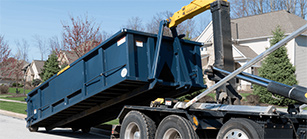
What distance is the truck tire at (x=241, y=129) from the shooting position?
518 cm

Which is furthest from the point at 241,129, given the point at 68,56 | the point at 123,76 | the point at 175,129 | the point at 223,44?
the point at 68,56

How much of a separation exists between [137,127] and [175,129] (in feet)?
4.93

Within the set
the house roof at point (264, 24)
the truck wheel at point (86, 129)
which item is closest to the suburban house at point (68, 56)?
the truck wheel at point (86, 129)

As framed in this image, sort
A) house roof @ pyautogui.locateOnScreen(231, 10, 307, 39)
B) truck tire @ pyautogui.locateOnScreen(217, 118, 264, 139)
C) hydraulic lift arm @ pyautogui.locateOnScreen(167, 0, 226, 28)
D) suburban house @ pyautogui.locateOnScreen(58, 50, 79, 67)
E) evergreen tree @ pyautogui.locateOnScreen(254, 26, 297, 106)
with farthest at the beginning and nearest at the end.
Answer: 1. house roof @ pyautogui.locateOnScreen(231, 10, 307, 39)
2. evergreen tree @ pyautogui.locateOnScreen(254, 26, 297, 106)
3. suburban house @ pyautogui.locateOnScreen(58, 50, 79, 67)
4. hydraulic lift arm @ pyautogui.locateOnScreen(167, 0, 226, 28)
5. truck tire @ pyautogui.locateOnScreen(217, 118, 264, 139)

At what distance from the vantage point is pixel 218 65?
7.04 meters

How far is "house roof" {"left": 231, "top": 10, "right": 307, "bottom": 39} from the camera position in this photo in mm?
33312

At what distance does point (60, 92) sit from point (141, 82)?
10.8 feet

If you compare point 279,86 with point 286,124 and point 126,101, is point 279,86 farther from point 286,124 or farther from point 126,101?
point 126,101

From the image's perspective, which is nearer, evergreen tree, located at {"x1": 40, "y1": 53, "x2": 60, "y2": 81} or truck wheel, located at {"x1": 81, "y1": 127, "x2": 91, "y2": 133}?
truck wheel, located at {"x1": 81, "y1": 127, "x2": 91, "y2": 133}

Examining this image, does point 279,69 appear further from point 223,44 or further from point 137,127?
point 137,127

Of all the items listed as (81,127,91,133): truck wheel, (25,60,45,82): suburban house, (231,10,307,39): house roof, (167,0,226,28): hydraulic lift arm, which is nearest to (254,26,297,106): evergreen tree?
(231,10,307,39): house roof

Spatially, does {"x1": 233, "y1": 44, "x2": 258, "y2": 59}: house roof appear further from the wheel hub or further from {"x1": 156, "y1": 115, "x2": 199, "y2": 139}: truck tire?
{"x1": 156, "y1": 115, "x2": 199, "y2": 139}: truck tire

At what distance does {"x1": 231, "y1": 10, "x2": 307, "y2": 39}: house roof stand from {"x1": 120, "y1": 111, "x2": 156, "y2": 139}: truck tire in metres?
27.8

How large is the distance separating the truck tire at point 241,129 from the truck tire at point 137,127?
6.07ft
